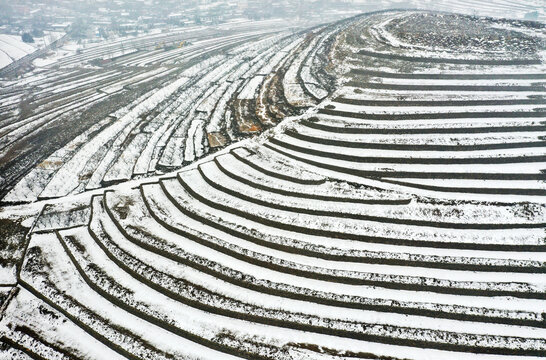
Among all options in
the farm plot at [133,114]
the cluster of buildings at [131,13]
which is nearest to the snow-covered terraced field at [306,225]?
the farm plot at [133,114]

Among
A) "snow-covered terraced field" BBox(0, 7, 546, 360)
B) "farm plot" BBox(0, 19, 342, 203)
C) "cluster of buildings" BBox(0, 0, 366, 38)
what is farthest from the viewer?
"cluster of buildings" BBox(0, 0, 366, 38)

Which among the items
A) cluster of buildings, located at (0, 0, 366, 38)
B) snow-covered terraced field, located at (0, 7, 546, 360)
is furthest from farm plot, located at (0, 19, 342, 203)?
cluster of buildings, located at (0, 0, 366, 38)

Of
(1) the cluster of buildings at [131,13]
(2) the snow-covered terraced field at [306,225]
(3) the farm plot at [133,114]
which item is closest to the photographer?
(2) the snow-covered terraced field at [306,225]

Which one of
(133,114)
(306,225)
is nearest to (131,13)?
(133,114)

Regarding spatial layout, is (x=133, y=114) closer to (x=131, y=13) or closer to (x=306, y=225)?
(x=306, y=225)

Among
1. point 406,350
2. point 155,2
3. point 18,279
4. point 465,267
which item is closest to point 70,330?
point 18,279

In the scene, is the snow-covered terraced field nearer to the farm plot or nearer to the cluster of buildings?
the farm plot

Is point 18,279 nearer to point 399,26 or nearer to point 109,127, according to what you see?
point 109,127

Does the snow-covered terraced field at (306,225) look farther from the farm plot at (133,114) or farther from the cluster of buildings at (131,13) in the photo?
the cluster of buildings at (131,13)
